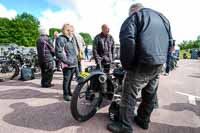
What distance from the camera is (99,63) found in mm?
5266

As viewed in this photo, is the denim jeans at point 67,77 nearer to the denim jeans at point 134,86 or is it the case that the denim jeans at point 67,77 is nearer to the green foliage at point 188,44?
the denim jeans at point 134,86

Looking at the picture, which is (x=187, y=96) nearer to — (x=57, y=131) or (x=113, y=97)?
(x=113, y=97)

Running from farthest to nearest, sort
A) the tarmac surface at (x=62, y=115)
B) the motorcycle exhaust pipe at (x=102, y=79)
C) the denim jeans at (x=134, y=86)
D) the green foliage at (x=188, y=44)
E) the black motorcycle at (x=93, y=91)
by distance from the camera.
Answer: the green foliage at (x=188, y=44) < the motorcycle exhaust pipe at (x=102, y=79) < the black motorcycle at (x=93, y=91) < the tarmac surface at (x=62, y=115) < the denim jeans at (x=134, y=86)

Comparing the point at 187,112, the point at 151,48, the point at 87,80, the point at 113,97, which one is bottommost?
the point at 187,112

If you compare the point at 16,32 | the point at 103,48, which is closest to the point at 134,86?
the point at 103,48

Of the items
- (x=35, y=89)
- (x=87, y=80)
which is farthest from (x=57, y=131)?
(x=35, y=89)

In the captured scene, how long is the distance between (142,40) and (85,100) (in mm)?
1617

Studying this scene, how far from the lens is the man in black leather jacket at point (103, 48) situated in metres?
5.35

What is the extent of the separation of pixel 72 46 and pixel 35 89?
2.23m

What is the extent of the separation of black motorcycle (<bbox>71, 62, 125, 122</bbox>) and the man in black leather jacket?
1194 mm

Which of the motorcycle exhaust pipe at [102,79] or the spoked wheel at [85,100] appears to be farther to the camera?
the motorcycle exhaust pipe at [102,79]

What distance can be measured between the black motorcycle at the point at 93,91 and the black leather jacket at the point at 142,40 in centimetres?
92

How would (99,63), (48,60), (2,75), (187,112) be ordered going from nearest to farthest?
(187,112), (99,63), (48,60), (2,75)

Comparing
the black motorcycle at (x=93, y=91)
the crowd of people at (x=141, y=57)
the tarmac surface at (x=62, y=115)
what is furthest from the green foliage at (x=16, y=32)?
the crowd of people at (x=141, y=57)
